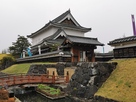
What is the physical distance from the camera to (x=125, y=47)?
48.5 feet

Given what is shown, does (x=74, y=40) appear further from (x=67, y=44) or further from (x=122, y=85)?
(x=122, y=85)

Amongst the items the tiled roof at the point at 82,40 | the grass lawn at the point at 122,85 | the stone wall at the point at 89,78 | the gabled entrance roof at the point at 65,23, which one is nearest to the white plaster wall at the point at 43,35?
the gabled entrance roof at the point at 65,23

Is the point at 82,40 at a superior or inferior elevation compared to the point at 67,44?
superior

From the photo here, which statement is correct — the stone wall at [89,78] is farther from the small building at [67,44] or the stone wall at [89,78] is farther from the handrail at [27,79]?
the small building at [67,44]

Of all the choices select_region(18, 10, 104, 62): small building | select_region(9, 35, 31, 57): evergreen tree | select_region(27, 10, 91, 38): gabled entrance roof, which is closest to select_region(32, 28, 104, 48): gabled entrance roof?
select_region(18, 10, 104, 62): small building

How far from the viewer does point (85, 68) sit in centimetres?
1141

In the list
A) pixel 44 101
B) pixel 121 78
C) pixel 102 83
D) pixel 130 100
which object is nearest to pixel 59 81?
pixel 44 101

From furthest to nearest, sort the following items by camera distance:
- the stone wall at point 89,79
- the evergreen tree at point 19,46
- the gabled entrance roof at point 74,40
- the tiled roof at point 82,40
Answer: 1. the evergreen tree at point 19,46
2. the gabled entrance roof at point 74,40
3. the tiled roof at point 82,40
4. the stone wall at point 89,79

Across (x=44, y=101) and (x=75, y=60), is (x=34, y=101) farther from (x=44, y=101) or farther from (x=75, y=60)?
(x=75, y=60)

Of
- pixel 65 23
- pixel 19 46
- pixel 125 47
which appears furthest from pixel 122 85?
pixel 19 46

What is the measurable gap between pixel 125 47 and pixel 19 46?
92.2 ft

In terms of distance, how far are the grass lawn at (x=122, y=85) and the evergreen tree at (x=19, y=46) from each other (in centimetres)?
2909

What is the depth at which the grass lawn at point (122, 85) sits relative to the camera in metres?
8.21

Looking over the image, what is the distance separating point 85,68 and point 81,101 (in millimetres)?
2475
